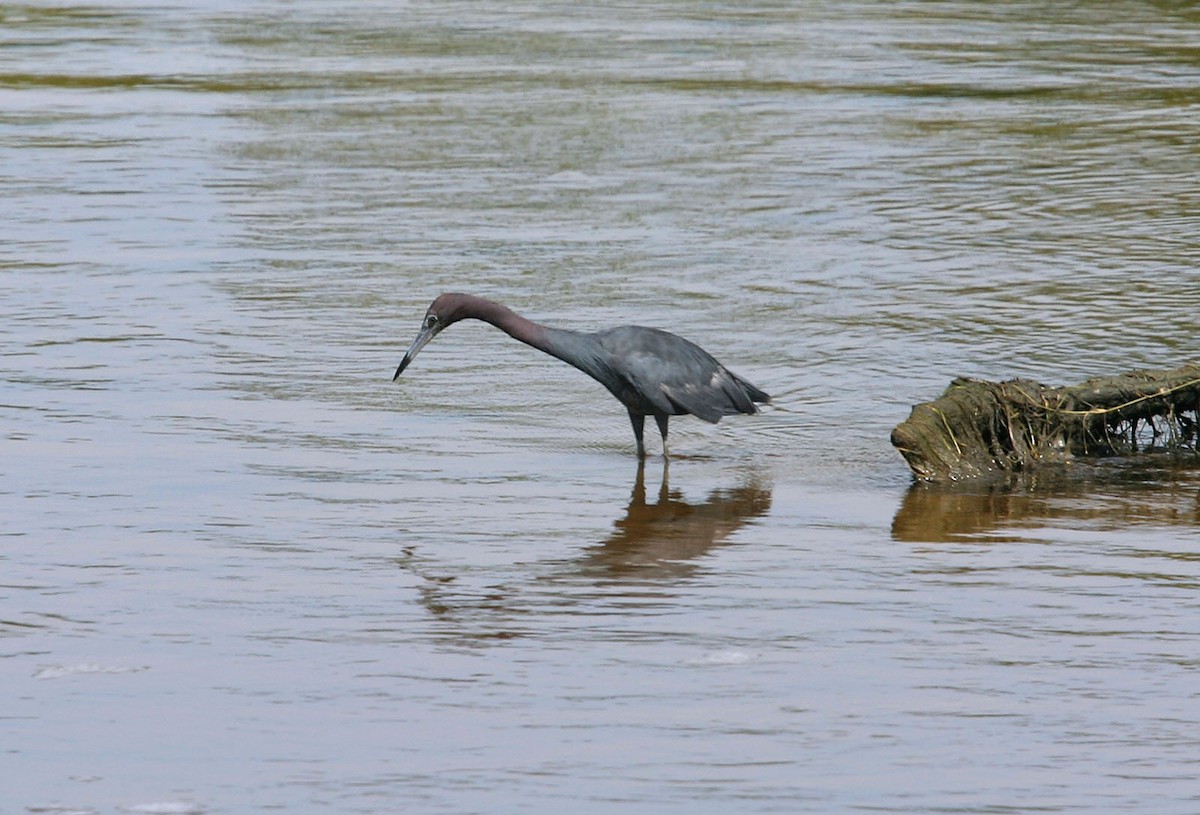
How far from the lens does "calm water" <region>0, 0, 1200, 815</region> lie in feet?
20.8

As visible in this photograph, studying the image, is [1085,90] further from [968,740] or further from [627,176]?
[968,740]

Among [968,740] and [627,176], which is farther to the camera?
[627,176]

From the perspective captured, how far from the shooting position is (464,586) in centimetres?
795

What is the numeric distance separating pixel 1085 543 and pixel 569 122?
1175 cm

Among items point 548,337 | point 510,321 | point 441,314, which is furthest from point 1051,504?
point 441,314

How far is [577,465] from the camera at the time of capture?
32.4 feet

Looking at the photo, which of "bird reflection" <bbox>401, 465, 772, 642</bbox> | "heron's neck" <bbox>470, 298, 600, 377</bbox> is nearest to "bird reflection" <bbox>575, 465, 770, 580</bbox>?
"bird reflection" <bbox>401, 465, 772, 642</bbox>

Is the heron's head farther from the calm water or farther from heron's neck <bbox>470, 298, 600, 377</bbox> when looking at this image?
the calm water

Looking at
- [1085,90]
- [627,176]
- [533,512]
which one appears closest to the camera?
[533,512]

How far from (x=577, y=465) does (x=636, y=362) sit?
0.59 meters

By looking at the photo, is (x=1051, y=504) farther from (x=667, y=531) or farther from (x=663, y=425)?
(x=663, y=425)

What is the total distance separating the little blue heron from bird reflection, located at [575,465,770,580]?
34 cm

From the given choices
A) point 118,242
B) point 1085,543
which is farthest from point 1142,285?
point 118,242

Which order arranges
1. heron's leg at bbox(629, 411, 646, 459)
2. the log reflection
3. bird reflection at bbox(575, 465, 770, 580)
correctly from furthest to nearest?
heron's leg at bbox(629, 411, 646, 459), the log reflection, bird reflection at bbox(575, 465, 770, 580)
